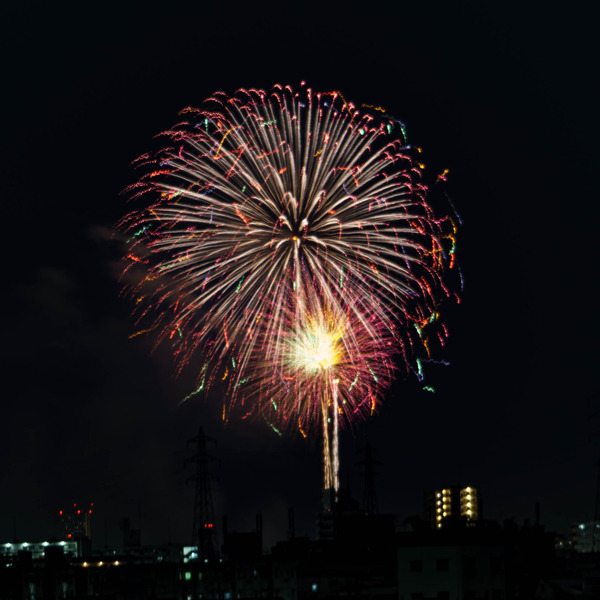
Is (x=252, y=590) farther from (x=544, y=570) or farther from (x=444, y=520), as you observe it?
(x=544, y=570)

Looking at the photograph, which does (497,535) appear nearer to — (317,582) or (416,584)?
(416,584)

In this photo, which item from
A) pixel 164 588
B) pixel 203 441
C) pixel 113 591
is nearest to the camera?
pixel 113 591

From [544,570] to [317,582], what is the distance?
738 inches

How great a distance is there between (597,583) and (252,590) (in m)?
27.8

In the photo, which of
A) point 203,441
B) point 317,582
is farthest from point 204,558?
point 317,582

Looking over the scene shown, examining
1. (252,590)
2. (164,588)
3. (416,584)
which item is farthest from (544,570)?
(164,588)

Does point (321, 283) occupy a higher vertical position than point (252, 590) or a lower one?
higher

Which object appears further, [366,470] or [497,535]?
[366,470]

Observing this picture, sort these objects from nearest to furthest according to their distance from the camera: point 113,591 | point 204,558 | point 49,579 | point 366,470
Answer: point 49,579 < point 113,591 < point 204,558 < point 366,470

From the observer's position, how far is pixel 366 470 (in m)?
Answer: 110

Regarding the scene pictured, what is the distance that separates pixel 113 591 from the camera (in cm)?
7469

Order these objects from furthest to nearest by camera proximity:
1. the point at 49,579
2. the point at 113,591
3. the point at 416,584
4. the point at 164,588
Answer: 1. the point at 164,588
2. the point at 113,591
3. the point at 416,584
4. the point at 49,579

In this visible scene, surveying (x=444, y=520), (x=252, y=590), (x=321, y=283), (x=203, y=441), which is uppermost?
(x=321, y=283)

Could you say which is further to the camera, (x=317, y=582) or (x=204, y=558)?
(x=204, y=558)
